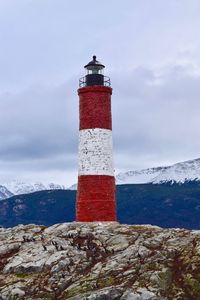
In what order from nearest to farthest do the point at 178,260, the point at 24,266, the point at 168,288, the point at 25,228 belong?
the point at 168,288, the point at 178,260, the point at 24,266, the point at 25,228

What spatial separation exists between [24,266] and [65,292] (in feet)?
24.2

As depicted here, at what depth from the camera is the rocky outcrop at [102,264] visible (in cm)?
4741

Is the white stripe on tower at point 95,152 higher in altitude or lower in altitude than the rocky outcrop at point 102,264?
higher

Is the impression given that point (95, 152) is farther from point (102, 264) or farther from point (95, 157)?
point (102, 264)

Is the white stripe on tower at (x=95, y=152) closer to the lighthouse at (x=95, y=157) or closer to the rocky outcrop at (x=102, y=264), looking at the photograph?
the lighthouse at (x=95, y=157)

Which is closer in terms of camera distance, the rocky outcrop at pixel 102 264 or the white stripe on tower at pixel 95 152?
the rocky outcrop at pixel 102 264

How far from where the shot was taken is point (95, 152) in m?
67.5

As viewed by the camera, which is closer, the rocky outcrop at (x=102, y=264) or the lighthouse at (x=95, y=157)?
the rocky outcrop at (x=102, y=264)

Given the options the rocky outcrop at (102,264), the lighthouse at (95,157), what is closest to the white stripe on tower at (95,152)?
the lighthouse at (95,157)

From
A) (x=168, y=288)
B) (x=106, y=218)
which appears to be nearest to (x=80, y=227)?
(x=106, y=218)

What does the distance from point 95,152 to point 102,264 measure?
17.8 meters

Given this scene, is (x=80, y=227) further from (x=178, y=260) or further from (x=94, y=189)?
(x=178, y=260)

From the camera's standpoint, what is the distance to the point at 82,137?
2697 inches

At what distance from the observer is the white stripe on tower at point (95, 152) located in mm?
67500
